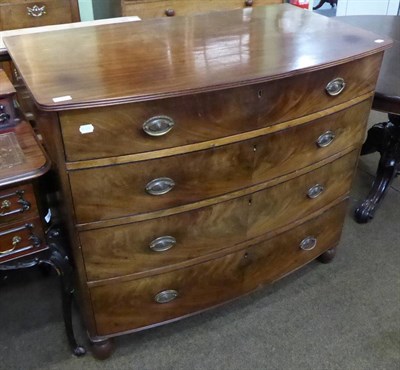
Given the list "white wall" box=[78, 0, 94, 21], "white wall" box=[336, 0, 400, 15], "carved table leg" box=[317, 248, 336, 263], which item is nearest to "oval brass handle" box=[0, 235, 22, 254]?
"carved table leg" box=[317, 248, 336, 263]

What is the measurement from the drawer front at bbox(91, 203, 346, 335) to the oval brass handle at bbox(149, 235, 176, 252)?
0.35ft

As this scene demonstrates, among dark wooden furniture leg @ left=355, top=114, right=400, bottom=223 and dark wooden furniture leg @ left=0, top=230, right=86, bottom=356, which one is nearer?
dark wooden furniture leg @ left=0, top=230, right=86, bottom=356

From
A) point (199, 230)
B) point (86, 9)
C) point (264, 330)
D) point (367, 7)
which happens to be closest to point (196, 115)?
point (199, 230)

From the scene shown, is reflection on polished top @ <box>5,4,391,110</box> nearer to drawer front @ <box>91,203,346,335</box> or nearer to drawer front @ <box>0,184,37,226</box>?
drawer front @ <box>0,184,37,226</box>

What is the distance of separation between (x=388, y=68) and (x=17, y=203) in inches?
60.9

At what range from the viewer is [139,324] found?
58.6 inches

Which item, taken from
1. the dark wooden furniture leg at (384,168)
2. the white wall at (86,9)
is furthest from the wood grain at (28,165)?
the white wall at (86,9)

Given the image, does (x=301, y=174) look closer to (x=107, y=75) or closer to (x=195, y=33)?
(x=195, y=33)

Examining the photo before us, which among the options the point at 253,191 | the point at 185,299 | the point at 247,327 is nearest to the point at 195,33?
the point at 253,191

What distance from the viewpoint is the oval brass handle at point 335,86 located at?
1316 millimetres

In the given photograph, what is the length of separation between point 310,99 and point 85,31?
744 millimetres

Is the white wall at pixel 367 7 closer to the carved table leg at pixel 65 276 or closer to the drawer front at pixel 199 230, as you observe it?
the drawer front at pixel 199 230

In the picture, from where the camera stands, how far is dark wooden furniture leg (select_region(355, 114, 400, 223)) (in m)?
2.17

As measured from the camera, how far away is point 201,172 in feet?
4.09
